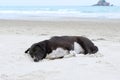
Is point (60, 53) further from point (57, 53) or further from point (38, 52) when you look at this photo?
point (38, 52)

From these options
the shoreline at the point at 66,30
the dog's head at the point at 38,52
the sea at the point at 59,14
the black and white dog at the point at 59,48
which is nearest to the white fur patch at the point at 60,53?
the black and white dog at the point at 59,48

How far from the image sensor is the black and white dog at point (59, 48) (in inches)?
297

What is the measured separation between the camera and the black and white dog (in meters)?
7.54

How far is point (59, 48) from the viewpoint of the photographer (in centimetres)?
768

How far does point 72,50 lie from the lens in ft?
25.7

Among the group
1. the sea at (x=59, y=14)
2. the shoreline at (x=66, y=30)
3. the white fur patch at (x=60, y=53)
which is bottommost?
the sea at (x=59, y=14)

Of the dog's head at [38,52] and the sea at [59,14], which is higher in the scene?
the dog's head at [38,52]

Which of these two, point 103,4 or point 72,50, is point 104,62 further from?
point 103,4

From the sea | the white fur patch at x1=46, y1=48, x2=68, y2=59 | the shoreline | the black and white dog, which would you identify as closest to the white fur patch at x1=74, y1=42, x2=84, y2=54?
the black and white dog

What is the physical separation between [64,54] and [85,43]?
0.66 m

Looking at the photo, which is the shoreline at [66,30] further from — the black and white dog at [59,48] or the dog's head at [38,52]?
the dog's head at [38,52]

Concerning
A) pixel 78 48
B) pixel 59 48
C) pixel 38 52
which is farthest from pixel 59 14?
pixel 38 52

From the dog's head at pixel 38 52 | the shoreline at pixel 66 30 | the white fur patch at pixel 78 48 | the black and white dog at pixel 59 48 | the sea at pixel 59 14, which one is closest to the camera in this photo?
the dog's head at pixel 38 52

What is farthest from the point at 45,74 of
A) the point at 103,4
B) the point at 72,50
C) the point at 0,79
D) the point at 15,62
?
the point at 103,4
